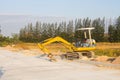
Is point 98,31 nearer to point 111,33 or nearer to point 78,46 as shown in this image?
point 111,33

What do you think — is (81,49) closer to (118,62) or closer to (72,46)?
(72,46)

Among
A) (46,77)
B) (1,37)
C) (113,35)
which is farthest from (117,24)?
(46,77)

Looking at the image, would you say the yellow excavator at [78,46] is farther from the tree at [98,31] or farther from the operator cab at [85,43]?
the tree at [98,31]

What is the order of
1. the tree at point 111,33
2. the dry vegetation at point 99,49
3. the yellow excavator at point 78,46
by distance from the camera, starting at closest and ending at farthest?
1. the yellow excavator at point 78,46
2. the dry vegetation at point 99,49
3. the tree at point 111,33

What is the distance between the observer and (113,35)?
82.1 meters

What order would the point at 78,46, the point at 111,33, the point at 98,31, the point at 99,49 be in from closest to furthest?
the point at 78,46 → the point at 99,49 → the point at 111,33 → the point at 98,31

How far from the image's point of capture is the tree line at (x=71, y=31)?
8375 cm

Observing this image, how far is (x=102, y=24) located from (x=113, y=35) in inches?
433

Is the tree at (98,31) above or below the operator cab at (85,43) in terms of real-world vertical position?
below

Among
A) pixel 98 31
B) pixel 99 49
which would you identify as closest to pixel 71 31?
pixel 98 31

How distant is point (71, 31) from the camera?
97500 millimetres

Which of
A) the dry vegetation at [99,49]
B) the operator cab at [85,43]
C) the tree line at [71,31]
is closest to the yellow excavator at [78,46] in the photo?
the operator cab at [85,43]

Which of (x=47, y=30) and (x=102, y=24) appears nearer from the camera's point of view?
(x=102, y=24)

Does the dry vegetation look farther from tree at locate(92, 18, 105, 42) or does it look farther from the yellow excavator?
tree at locate(92, 18, 105, 42)
